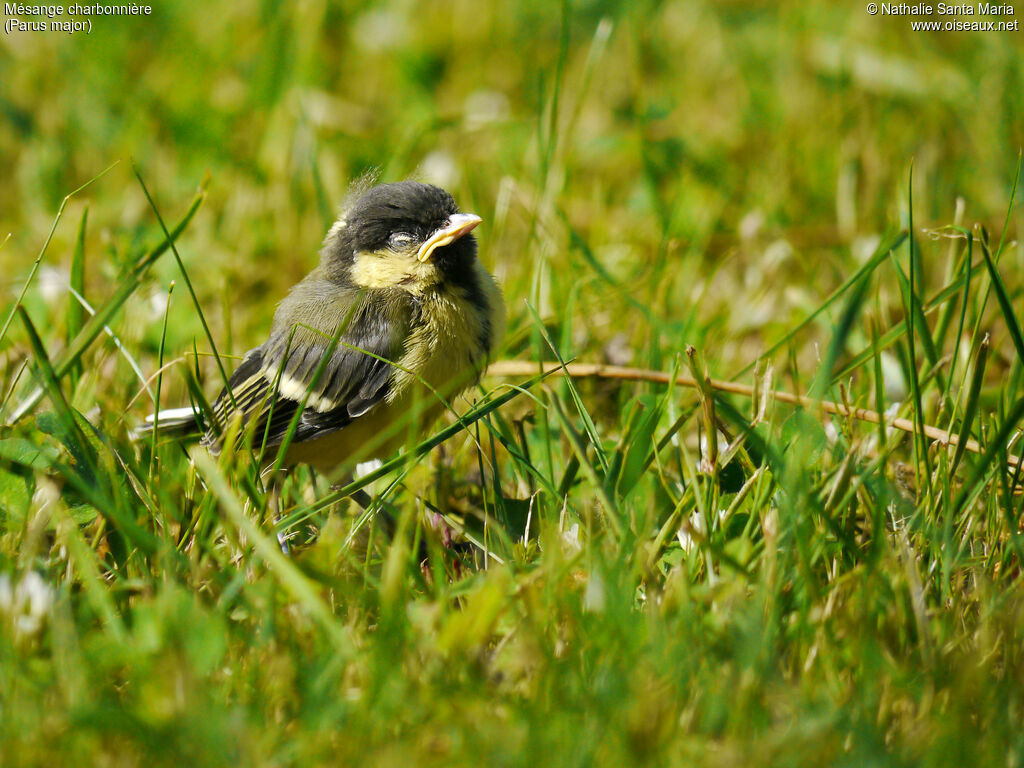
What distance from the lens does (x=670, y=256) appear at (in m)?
2.45

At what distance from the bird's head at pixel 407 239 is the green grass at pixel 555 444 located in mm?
245

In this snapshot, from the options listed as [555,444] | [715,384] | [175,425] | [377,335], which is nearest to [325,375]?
[377,335]

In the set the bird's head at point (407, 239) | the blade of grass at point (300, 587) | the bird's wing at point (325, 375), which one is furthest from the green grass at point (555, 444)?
the bird's head at point (407, 239)

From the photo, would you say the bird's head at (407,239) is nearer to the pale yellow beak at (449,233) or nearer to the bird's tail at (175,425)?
the pale yellow beak at (449,233)

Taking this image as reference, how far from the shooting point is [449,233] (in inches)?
77.9

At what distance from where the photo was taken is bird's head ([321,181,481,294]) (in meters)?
2.01

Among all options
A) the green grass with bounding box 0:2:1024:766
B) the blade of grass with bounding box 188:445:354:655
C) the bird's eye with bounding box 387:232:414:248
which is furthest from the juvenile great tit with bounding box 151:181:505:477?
the blade of grass with bounding box 188:445:354:655

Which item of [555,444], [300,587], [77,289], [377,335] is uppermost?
[77,289]

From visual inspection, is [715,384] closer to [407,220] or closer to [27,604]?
[407,220]

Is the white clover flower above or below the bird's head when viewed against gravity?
below

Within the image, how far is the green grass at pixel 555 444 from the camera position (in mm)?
1097

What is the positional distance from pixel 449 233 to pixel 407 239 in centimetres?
11

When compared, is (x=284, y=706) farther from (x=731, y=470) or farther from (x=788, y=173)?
(x=788, y=173)

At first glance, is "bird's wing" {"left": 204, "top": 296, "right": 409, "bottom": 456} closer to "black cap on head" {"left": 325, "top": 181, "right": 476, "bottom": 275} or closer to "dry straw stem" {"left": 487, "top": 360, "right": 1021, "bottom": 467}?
"black cap on head" {"left": 325, "top": 181, "right": 476, "bottom": 275}
